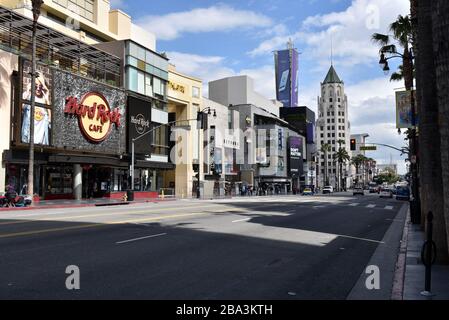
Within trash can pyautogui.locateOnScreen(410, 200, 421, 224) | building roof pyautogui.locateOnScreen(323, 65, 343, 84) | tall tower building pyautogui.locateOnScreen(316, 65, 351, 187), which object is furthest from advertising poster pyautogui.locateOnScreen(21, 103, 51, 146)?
building roof pyautogui.locateOnScreen(323, 65, 343, 84)

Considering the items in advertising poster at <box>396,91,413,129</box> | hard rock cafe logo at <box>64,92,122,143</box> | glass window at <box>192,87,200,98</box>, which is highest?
glass window at <box>192,87,200,98</box>

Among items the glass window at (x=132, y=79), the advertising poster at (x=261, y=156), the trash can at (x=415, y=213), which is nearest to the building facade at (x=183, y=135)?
the glass window at (x=132, y=79)

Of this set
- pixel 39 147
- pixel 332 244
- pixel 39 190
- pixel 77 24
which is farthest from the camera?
pixel 77 24

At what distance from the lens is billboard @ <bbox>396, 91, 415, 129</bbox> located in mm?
26031

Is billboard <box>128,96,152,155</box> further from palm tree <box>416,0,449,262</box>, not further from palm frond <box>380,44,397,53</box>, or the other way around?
palm tree <box>416,0,449,262</box>

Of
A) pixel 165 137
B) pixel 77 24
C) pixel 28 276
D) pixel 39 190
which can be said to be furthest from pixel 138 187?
pixel 28 276

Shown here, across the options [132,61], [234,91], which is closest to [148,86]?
[132,61]

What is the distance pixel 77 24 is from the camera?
48.3 m

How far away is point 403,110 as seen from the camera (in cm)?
2623

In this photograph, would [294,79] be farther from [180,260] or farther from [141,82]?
[180,260]

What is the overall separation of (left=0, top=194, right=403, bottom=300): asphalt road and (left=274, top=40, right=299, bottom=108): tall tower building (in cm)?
12362
